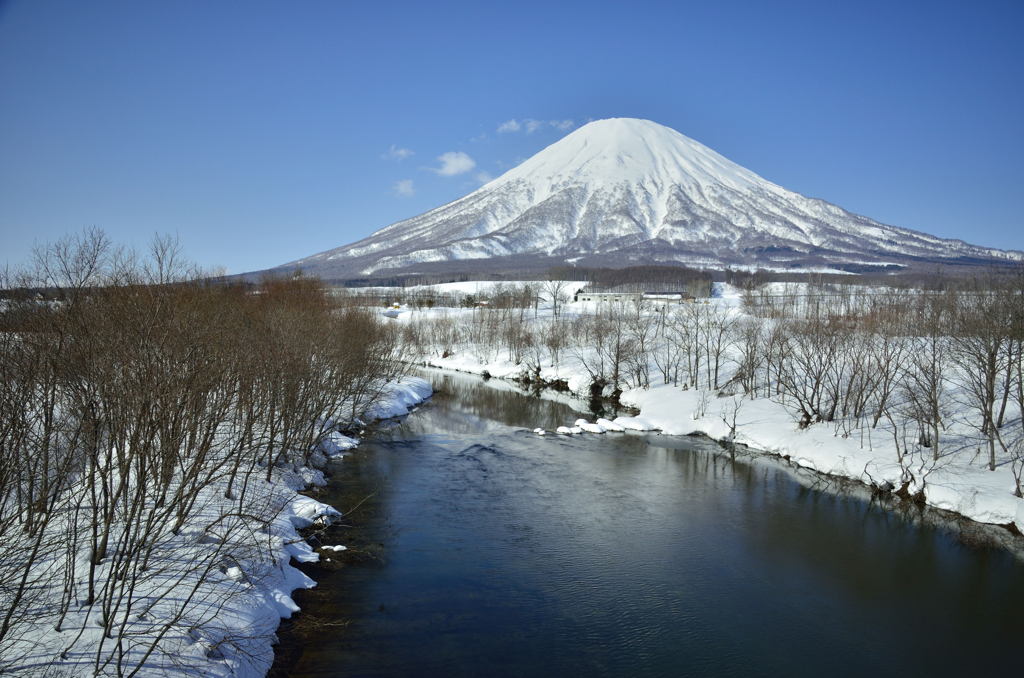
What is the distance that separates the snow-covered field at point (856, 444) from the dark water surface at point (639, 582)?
1.88 metres

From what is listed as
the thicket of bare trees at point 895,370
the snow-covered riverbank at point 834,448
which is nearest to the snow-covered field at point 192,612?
the snow-covered riverbank at point 834,448

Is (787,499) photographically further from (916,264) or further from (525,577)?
(916,264)

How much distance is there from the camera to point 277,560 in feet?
39.1

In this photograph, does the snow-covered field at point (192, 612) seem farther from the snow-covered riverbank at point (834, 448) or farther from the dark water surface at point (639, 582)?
the snow-covered riverbank at point (834, 448)

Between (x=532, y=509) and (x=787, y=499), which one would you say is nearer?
(x=532, y=509)

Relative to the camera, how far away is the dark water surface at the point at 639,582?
1034 cm

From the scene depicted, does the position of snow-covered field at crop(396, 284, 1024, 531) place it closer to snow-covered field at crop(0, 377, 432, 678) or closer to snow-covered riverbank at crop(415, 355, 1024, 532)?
snow-covered riverbank at crop(415, 355, 1024, 532)

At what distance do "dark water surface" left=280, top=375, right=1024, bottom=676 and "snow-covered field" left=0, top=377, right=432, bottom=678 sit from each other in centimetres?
77

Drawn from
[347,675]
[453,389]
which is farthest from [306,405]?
[453,389]

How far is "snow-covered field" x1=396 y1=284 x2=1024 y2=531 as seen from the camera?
18047 mm

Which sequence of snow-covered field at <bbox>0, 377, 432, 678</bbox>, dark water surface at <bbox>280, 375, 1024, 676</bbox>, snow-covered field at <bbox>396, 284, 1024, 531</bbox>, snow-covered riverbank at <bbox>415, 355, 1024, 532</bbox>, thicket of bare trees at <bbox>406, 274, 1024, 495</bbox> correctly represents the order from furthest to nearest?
thicket of bare trees at <bbox>406, 274, 1024, 495</bbox>, snow-covered field at <bbox>396, 284, 1024, 531</bbox>, snow-covered riverbank at <bbox>415, 355, 1024, 532</bbox>, dark water surface at <bbox>280, 375, 1024, 676</bbox>, snow-covered field at <bbox>0, 377, 432, 678</bbox>

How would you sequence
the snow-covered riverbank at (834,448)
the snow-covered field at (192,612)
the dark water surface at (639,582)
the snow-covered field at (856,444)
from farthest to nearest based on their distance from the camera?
the snow-covered field at (856,444) → the snow-covered riverbank at (834,448) → the dark water surface at (639,582) → the snow-covered field at (192,612)

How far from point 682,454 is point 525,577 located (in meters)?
14.2

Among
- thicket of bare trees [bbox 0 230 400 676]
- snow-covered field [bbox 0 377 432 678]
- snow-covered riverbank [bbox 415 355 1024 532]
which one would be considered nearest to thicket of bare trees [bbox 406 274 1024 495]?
snow-covered riverbank [bbox 415 355 1024 532]
